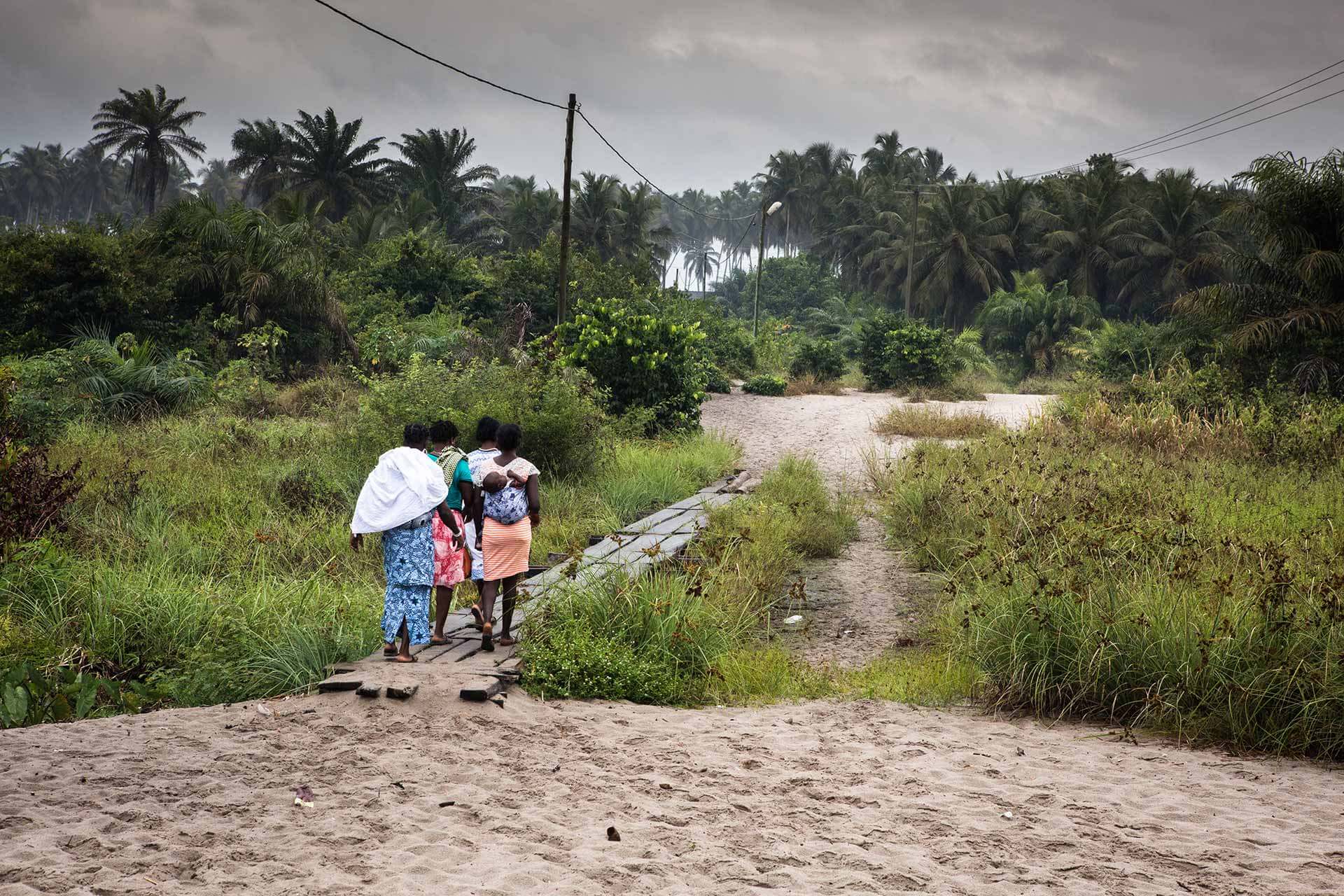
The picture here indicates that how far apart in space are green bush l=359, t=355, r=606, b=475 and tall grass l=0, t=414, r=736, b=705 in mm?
271

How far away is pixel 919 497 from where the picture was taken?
1082 centimetres

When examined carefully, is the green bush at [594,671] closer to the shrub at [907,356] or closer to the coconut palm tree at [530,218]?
the shrub at [907,356]

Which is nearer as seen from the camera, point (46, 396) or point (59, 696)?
point (59, 696)

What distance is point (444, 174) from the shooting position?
177 feet

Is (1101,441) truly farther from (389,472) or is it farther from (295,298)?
(295,298)

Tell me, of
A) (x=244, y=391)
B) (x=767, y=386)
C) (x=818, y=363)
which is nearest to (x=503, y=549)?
(x=244, y=391)

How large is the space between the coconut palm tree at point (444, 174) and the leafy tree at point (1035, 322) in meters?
27.4

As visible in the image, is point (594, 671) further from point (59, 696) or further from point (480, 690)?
point (59, 696)

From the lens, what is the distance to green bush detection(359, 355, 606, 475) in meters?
11.3

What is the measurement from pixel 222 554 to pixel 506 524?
3.12m

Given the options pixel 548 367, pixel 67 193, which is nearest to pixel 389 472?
pixel 548 367

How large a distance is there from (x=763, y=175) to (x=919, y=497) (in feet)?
237

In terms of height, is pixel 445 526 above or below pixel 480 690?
above

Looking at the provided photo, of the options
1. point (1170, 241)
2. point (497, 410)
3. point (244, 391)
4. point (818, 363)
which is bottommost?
point (497, 410)
